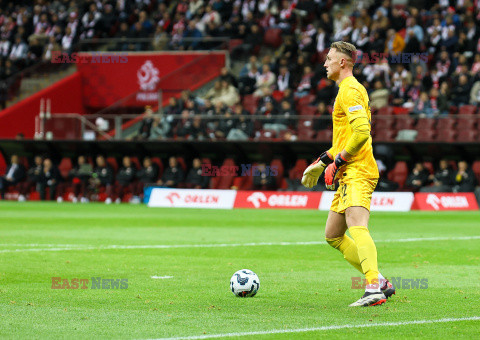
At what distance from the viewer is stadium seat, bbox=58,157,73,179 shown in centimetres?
3484

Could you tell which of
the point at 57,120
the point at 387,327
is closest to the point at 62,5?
the point at 57,120

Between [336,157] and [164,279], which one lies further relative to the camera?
[164,279]

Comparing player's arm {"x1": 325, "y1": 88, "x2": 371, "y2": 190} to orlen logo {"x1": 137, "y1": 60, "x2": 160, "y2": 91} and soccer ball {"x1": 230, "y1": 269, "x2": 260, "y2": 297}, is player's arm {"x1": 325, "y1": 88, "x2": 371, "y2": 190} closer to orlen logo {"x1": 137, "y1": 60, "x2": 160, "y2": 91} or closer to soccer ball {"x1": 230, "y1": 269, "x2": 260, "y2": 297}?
soccer ball {"x1": 230, "y1": 269, "x2": 260, "y2": 297}

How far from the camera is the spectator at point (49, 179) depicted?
3381cm

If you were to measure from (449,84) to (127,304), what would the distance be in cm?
2245

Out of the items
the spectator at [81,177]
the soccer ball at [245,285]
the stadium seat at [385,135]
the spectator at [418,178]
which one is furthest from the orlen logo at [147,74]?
the soccer ball at [245,285]

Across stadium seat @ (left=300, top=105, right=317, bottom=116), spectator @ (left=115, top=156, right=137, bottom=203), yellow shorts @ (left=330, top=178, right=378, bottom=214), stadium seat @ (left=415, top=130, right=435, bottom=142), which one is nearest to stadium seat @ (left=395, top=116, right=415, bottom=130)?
stadium seat @ (left=415, top=130, right=435, bottom=142)

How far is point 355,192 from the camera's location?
8.14 metres

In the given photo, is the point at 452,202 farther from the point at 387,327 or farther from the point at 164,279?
the point at 387,327

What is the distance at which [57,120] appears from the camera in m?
32.8

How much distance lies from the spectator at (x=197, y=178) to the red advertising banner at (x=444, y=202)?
7.99m

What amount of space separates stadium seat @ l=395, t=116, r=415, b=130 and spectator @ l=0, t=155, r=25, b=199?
15.0m

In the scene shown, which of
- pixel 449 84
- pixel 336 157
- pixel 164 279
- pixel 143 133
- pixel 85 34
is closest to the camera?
pixel 336 157

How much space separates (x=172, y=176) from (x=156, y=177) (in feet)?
3.61
